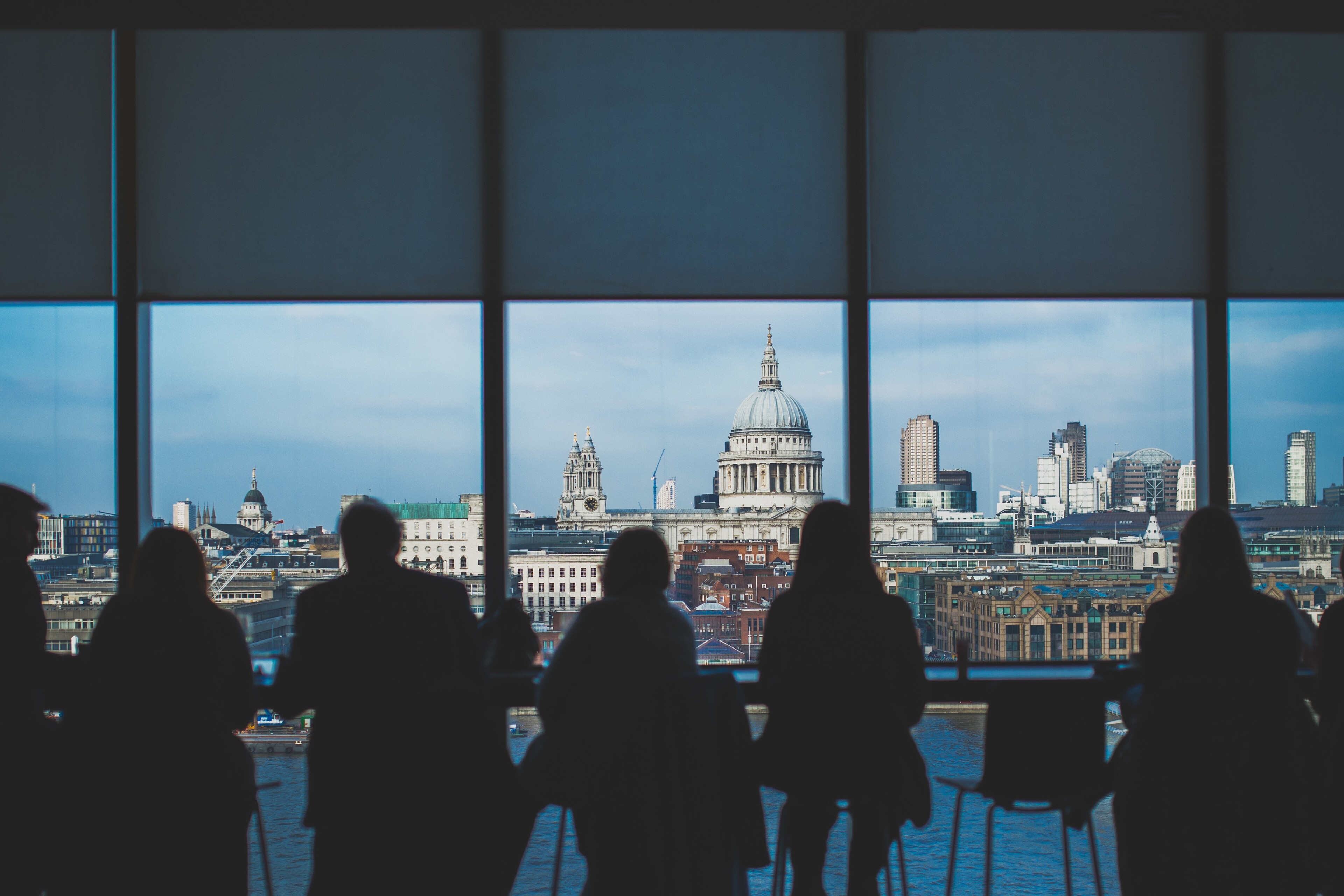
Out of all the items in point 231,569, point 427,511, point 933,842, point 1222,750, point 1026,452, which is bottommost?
point 933,842

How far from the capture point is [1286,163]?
12.5 ft

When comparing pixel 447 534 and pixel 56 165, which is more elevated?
pixel 56 165

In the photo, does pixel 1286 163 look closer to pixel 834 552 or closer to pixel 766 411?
pixel 834 552

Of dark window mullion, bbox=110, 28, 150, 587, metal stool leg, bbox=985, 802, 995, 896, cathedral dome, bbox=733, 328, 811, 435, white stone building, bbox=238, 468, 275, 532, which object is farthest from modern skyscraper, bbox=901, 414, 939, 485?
dark window mullion, bbox=110, 28, 150, 587

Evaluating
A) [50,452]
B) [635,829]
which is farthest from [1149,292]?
[50,452]

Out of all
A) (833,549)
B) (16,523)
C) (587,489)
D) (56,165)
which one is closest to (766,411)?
(587,489)

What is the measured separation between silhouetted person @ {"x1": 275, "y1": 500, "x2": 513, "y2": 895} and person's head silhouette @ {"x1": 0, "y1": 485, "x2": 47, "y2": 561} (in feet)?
3.42

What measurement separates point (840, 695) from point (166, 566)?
5.59 feet

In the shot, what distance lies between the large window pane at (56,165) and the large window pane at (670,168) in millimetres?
1674

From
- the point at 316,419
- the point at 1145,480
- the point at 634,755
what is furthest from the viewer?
the point at 1145,480

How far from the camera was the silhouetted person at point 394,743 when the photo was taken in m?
2.06

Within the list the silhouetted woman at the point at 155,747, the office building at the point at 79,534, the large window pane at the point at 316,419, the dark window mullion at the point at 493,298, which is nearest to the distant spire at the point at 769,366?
the dark window mullion at the point at 493,298

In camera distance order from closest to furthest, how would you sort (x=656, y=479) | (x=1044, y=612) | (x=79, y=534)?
(x=79, y=534)
(x=1044, y=612)
(x=656, y=479)

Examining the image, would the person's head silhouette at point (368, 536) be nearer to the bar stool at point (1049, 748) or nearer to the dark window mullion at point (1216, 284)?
the bar stool at point (1049, 748)
